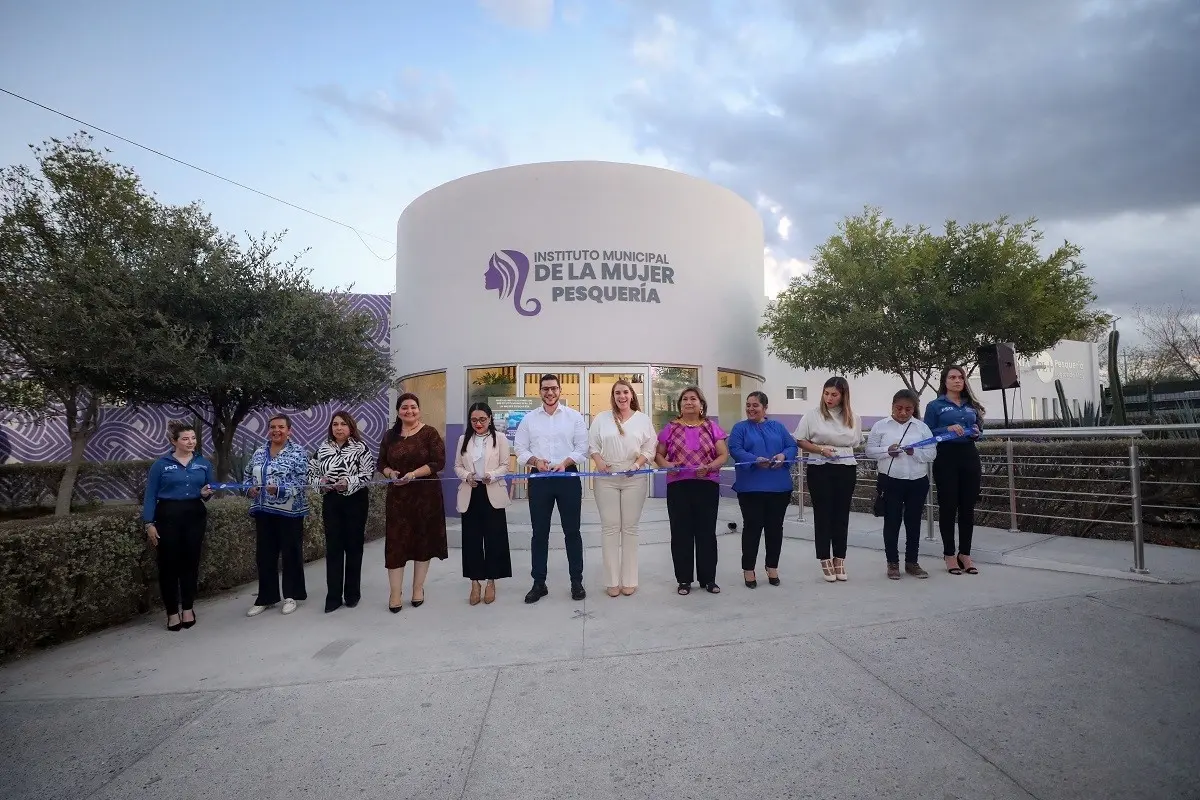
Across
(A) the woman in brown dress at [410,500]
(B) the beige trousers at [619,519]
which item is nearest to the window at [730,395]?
(B) the beige trousers at [619,519]

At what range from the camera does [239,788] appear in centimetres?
241

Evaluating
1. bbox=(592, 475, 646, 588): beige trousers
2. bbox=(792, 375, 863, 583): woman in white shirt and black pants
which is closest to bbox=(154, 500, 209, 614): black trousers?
bbox=(592, 475, 646, 588): beige trousers

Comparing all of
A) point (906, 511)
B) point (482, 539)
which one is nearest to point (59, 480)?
point (482, 539)

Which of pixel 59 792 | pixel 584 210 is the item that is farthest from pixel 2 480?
pixel 59 792

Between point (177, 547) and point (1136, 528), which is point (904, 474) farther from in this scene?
point (177, 547)

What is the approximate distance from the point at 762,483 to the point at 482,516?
2.17 m

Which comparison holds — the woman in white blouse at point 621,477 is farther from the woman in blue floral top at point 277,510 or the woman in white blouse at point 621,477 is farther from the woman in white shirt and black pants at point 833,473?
the woman in blue floral top at point 277,510

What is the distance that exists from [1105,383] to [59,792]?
2963 cm

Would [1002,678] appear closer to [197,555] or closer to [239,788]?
[239,788]

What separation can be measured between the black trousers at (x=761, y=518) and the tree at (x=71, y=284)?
614 centimetres

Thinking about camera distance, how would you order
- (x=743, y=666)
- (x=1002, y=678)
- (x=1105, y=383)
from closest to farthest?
1. (x=1002, y=678)
2. (x=743, y=666)
3. (x=1105, y=383)

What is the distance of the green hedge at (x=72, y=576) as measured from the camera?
395cm

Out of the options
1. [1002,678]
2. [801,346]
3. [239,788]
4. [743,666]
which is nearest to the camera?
[239,788]

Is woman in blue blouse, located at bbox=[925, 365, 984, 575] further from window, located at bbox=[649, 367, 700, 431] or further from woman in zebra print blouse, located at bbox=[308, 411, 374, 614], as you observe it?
window, located at bbox=[649, 367, 700, 431]
